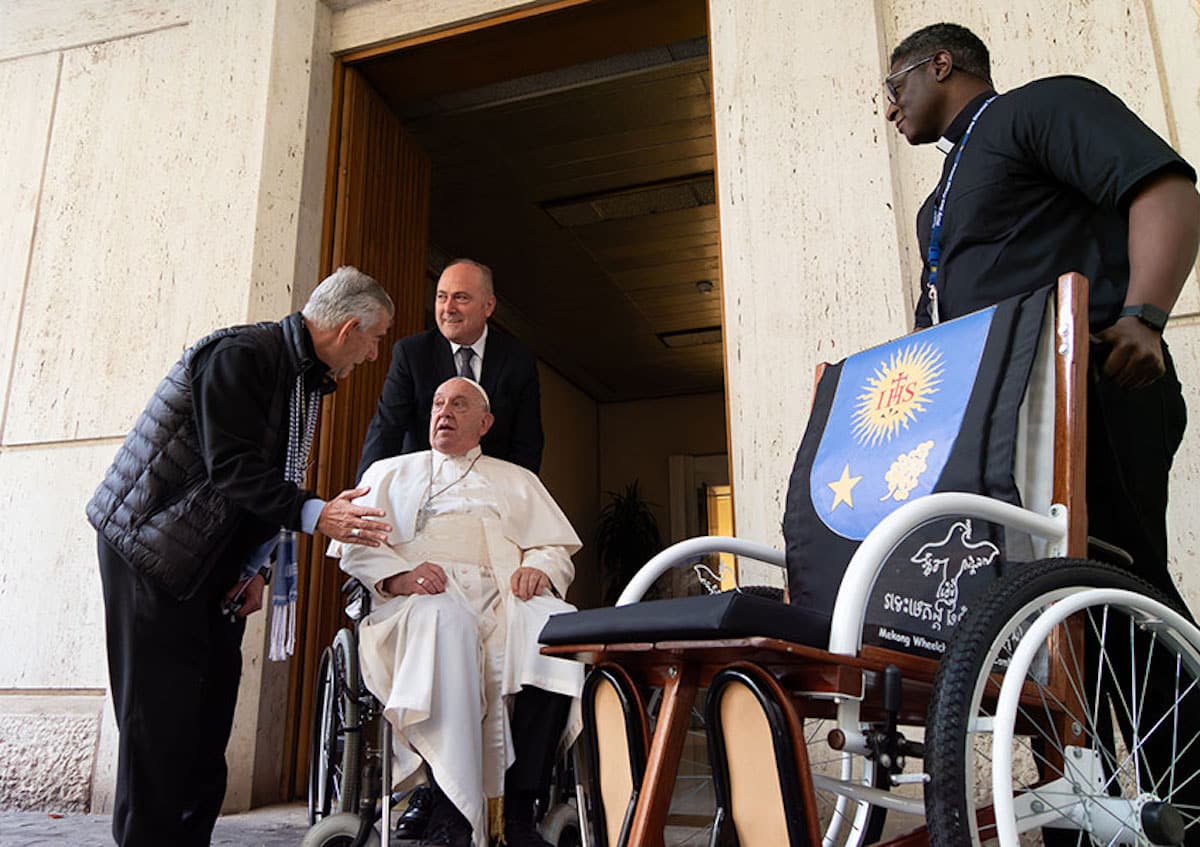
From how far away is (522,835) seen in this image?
7.18ft

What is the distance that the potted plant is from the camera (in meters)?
9.48

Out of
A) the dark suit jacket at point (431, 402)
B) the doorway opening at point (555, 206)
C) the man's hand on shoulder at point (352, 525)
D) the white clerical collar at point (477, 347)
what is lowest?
the man's hand on shoulder at point (352, 525)

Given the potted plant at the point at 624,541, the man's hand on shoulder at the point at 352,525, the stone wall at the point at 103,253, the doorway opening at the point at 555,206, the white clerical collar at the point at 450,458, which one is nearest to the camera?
the man's hand on shoulder at the point at 352,525

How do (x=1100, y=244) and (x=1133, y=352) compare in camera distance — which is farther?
(x=1100, y=244)

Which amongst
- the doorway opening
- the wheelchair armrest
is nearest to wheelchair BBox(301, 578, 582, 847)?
the wheelchair armrest

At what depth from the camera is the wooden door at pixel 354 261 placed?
351 centimetres

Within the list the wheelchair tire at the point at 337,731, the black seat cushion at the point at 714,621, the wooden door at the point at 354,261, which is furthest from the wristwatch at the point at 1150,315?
the wooden door at the point at 354,261

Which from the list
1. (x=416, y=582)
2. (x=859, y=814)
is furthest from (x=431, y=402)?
(x=859, y=814)

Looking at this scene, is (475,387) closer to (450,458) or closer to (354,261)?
(450,458)

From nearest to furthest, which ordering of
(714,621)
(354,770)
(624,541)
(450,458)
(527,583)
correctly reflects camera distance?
(714,621)
(354,770)
(527,583)
(450,458)
(624,541)

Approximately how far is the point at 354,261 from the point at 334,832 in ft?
8.02

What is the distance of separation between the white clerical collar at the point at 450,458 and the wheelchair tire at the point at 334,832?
96cm

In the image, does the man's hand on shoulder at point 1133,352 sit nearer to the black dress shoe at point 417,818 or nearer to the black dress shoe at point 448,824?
the black dress shoe at point 448,824

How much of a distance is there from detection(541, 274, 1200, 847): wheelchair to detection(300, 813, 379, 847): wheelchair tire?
86cm
